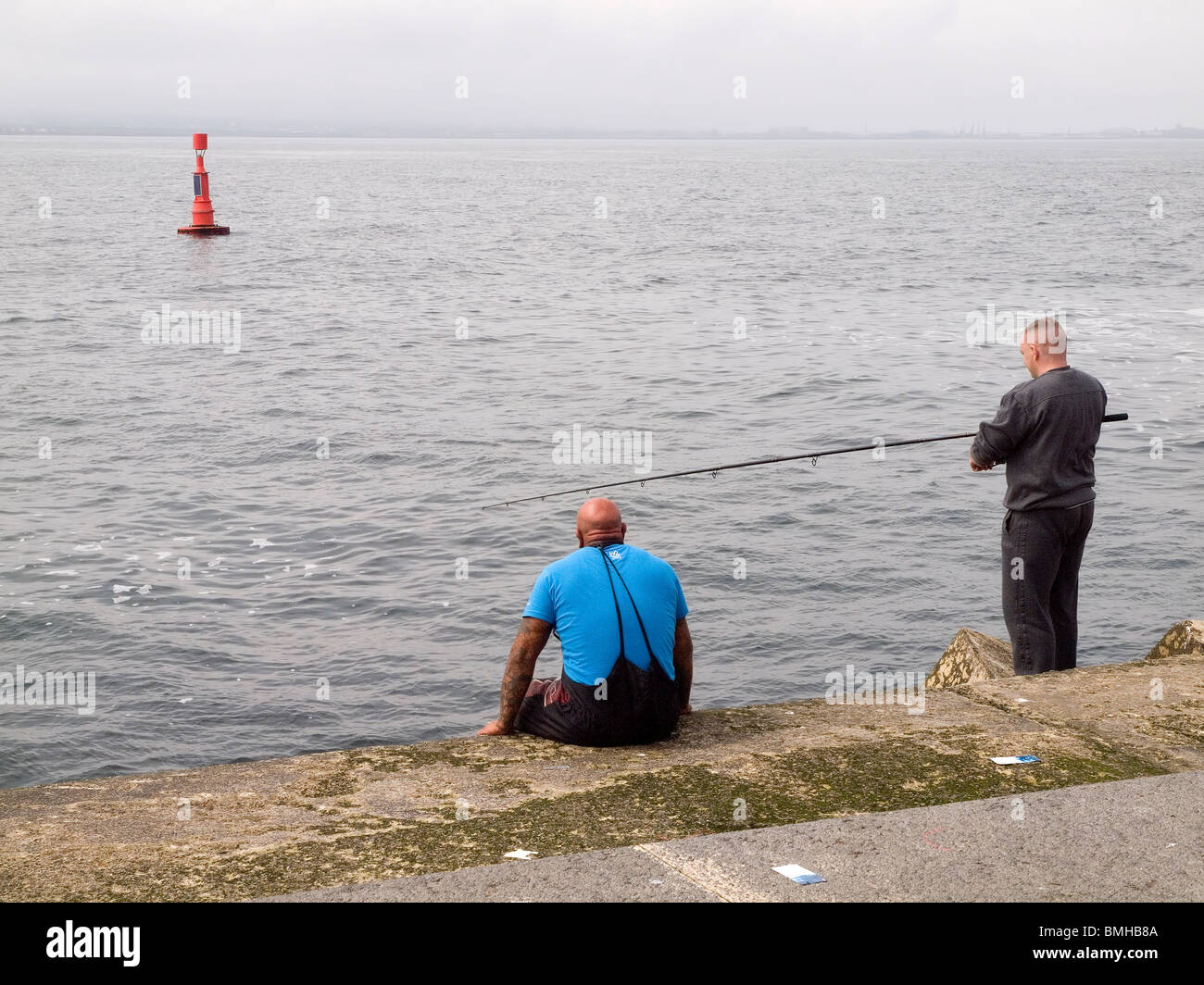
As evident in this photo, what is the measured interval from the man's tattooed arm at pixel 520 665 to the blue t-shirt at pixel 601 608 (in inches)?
2.0

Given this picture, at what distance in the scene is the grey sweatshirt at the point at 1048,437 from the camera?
5.57m

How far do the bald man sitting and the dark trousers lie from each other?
69.8 inches

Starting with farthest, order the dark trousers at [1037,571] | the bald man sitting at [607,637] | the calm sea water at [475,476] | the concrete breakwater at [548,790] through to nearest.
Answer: the calm sea water at [475,476]
the dark trousers at [1037,571]
the bald man sitting at [607,637]
the concrete breakwater at [548,790]

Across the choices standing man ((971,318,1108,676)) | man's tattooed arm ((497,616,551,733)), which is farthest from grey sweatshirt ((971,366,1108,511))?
man's tattooed arm ((497,616,551,733))

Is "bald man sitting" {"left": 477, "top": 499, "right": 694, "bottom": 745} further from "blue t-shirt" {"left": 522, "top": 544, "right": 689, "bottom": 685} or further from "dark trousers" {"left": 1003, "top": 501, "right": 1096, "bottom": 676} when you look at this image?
"dark trousers" {"left": 1003, "top": 501, "right": 1096, "bottom": 676}

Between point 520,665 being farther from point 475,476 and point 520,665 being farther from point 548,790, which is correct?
point 475,476

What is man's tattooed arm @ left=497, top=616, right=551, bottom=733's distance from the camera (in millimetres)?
4758

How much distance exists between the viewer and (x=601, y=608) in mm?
4672

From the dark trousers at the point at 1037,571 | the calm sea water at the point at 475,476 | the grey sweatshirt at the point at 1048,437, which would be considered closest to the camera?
the grey sweatshirt at the point at 1048,437

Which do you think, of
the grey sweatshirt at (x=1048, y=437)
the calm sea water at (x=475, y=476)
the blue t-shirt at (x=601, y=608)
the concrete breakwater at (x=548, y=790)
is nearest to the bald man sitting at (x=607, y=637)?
the blue t-shirt at (x=601, y=608)

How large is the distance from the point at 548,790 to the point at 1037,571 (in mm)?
2649

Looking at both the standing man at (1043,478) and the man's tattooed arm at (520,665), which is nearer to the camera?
the man's tattooed arm at (520,665)

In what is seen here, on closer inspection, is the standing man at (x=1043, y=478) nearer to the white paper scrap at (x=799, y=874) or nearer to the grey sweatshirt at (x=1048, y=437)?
the grey sweatshirt at (x=1048, y=437)
